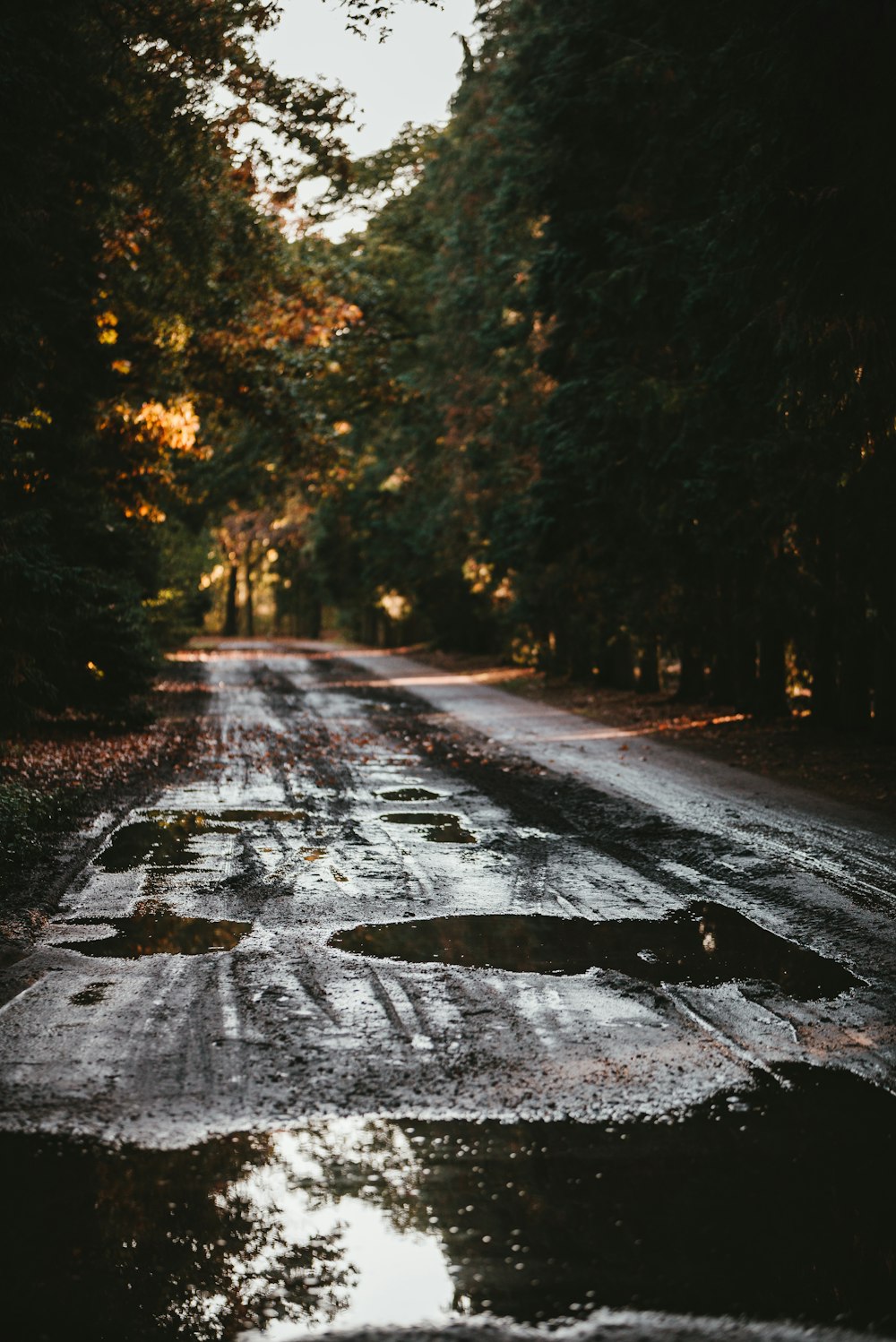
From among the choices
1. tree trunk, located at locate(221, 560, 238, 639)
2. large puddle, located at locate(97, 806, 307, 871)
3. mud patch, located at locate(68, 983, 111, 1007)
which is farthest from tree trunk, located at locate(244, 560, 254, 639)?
mud patch, located at locate(68, 983, 111, 1007)

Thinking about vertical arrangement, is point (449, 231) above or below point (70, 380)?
above

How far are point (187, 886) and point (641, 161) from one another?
592 inches

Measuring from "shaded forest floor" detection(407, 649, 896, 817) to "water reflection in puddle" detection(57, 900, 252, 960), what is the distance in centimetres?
653

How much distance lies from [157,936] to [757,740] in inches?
461

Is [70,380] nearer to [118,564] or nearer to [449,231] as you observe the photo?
[118,564]

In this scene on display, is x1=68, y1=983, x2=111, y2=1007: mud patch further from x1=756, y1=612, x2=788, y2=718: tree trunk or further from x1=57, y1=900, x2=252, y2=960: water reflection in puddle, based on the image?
x1=756, y1=612, x2=788, y2=718: tree trunk

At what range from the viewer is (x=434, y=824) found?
33.6ft

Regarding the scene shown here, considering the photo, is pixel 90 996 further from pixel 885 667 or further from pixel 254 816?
pixel 885 667

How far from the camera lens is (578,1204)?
3.61 m

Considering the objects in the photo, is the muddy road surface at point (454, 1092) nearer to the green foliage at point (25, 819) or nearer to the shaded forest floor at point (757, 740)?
the green foliage at point (25, 819)

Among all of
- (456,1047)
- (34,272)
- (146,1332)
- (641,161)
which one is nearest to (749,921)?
(456,1047)

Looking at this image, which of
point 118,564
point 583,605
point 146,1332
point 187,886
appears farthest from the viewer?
point 583,605

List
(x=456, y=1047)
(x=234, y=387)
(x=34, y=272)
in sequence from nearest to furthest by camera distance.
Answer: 1. (x=456, y=1047)
2. (x=34, y=272)
3. (x=234, y=387)

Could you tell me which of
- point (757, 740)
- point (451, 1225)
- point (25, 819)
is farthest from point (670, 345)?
point (451, 1225)
